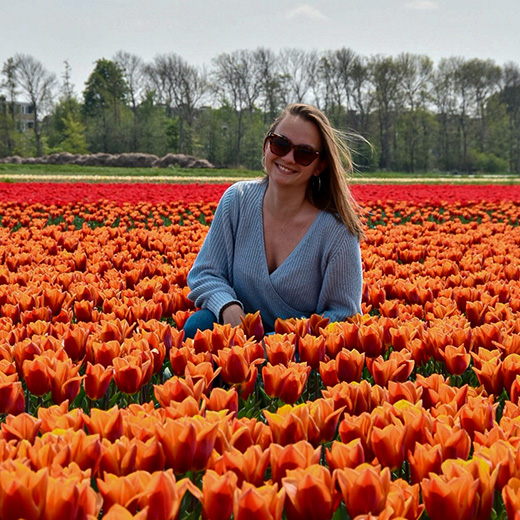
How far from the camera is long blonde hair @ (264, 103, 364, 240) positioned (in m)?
3.62

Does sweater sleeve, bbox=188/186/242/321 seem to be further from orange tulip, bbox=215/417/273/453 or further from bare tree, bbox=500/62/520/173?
bare tree, bbox=500/62/520/173

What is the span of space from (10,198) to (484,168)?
6147 cm

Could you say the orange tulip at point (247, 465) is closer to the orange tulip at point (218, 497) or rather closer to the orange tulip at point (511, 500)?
the orange tulip at point (218, 497)

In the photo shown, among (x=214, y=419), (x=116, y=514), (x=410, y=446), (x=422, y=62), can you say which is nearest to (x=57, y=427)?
(x=214, y=419)

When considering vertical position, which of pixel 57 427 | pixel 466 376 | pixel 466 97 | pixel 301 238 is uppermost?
pixel 466 97

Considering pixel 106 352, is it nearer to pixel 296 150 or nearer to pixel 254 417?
pixel 254 417

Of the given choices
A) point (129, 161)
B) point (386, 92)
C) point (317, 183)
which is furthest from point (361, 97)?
point (317, 183)

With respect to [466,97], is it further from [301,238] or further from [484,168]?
[301,238]

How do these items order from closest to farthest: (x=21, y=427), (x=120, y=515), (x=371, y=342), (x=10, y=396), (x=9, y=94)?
(x=120, y=515) < (x=21, y=427) < (x=10, y=396) < (x=371, y=342) < (x=9, y=94)

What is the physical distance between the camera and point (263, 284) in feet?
12.2

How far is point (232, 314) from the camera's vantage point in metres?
3.41

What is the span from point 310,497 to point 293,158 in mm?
2423

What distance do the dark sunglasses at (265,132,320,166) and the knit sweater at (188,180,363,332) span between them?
0.36 metres

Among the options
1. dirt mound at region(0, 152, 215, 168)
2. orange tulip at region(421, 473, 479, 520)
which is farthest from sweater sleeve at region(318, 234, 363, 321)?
dirt mound at region(0, 152, 215, 168)
